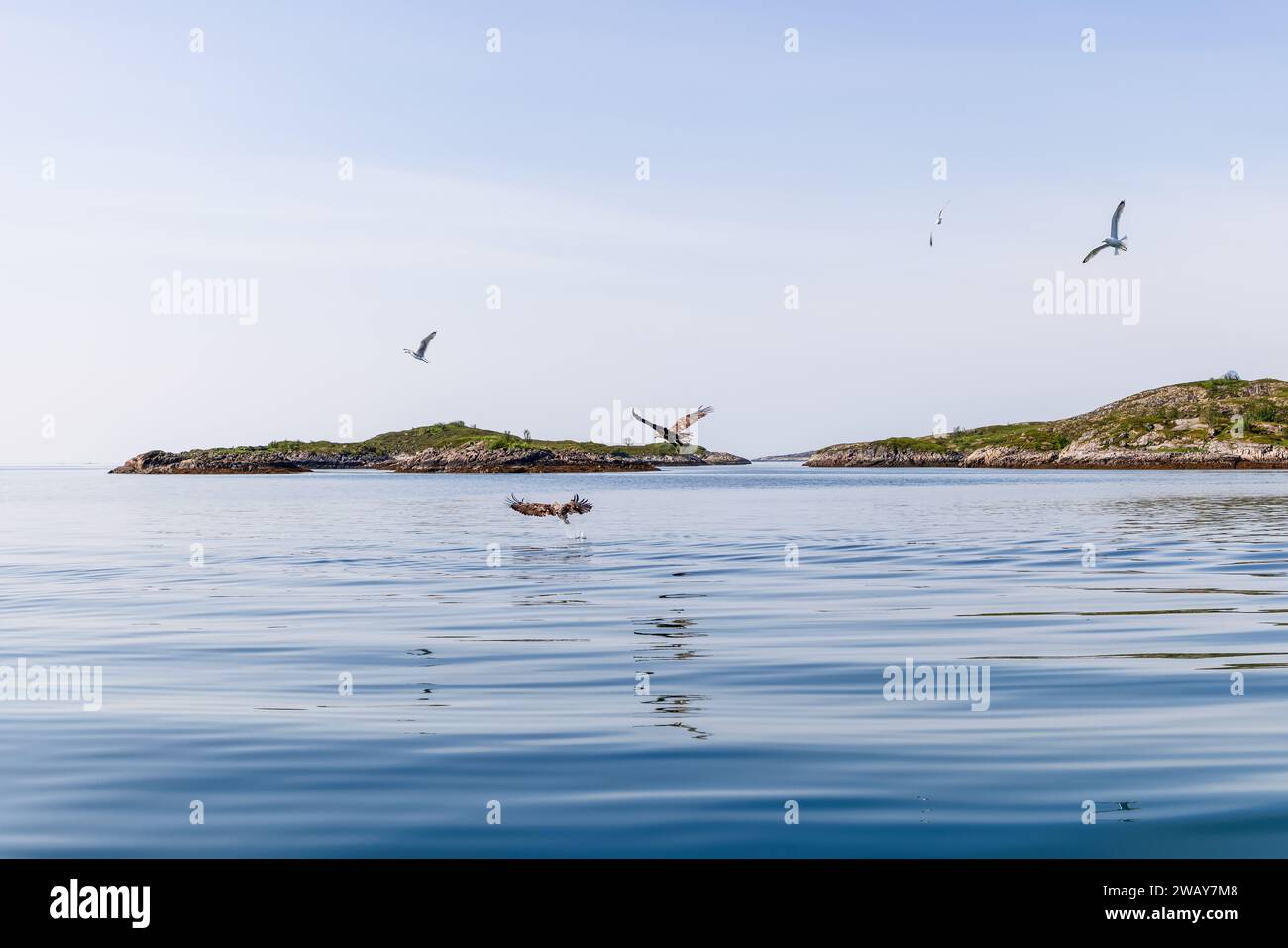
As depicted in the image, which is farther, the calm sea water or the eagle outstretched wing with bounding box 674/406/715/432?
the eagle outstretched wing with bounding box 674/406/715/432

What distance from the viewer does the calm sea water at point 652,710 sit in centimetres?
996

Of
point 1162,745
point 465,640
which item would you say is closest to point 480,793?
point 1162,745

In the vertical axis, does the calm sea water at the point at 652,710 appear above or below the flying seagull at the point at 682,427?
below

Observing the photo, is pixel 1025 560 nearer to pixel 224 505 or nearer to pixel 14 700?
pixel 14 700

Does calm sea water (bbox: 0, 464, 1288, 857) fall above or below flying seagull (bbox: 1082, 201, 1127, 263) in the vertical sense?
below

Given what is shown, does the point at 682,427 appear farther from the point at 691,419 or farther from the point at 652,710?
the point at 652,710

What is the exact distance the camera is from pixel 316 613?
26.1m

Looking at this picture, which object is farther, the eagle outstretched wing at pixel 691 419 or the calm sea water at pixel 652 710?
the eagle outstretched wing at pixel 691 419

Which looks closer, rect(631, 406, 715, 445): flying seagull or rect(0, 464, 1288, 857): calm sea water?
rect(0, 464, 1288, 857): calm sea water

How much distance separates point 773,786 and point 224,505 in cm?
8579

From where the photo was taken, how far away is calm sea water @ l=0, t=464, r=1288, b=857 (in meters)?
9.96

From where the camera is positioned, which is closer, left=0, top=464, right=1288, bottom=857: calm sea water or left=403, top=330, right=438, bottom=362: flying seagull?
left=0, top=464, right=1288, bottom=857: calm sea water

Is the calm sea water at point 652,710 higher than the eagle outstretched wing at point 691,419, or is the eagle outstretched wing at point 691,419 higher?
the eagle outstretched wing at point 691,419

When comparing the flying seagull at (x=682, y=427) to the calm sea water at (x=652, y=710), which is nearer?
the calm sea water at (x=652, y=710)
